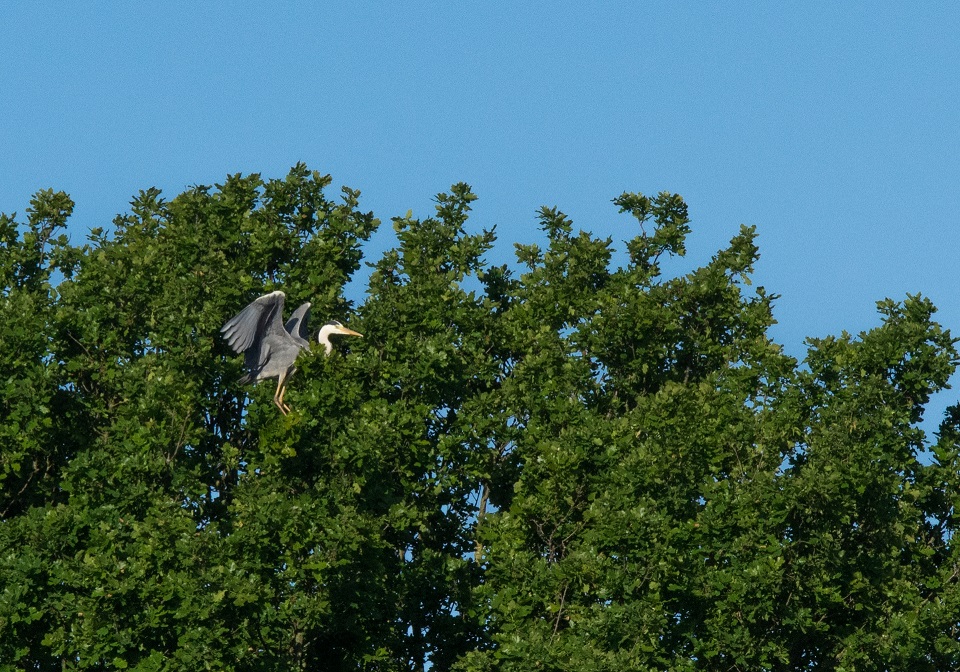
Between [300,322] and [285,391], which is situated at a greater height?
[300,322]

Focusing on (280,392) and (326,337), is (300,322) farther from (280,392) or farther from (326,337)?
(280,392)

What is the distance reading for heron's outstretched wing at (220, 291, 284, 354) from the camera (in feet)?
121

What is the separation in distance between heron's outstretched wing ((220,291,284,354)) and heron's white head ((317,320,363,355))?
44.5 inches

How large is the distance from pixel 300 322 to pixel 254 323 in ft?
4.70

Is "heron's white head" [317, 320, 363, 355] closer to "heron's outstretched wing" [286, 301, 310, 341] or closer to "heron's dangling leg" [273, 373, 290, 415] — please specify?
"heron's outstretched wing" [286, 301, 310, 341]

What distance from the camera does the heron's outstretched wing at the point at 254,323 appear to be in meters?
36.8

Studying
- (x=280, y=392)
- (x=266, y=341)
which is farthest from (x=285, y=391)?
(x=266, y=341)

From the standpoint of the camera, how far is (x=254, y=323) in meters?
36.8

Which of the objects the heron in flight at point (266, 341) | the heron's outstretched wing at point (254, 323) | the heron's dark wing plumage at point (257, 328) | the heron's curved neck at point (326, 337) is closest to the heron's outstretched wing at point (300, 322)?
the heron in flight at point (266, 341)

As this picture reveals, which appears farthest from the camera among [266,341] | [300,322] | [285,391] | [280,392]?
[300,322]

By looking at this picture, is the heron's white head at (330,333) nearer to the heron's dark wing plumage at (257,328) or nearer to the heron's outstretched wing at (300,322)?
the heron's outstretched wing at (300,322)

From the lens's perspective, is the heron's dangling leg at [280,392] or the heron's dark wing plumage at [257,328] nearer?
the heron's dark wing plumage at [257,328]

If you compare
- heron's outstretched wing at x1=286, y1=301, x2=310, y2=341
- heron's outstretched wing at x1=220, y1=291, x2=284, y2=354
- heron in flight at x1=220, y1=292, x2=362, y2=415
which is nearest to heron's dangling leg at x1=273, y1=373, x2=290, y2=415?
heron in flight at x1=220, y1=292, x2=362, y2=415

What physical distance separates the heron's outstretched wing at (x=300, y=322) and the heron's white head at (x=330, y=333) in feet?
0.92
